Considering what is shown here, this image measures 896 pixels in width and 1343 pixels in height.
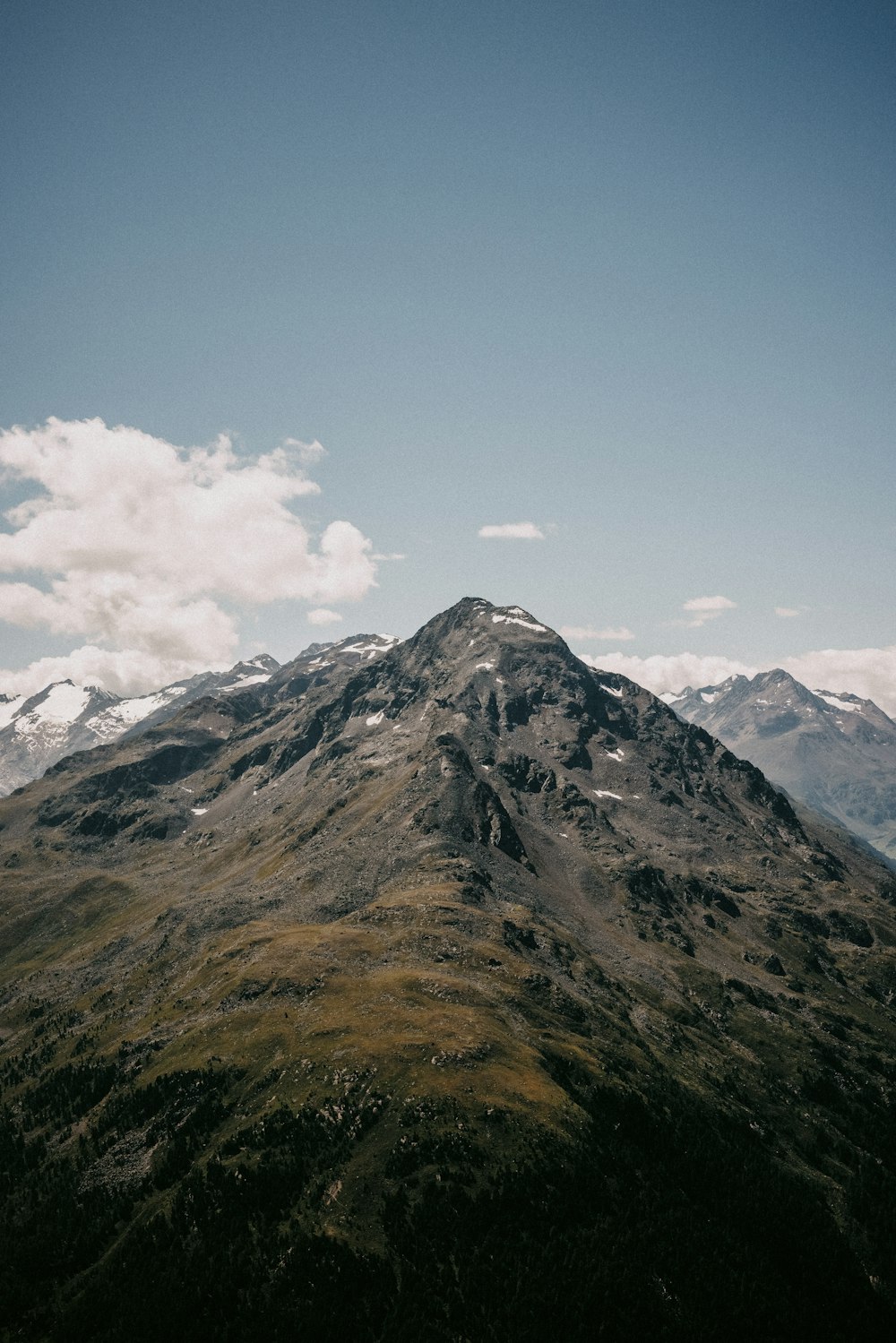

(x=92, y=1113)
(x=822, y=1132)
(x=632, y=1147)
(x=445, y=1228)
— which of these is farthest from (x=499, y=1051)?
(x=822, y=1132)

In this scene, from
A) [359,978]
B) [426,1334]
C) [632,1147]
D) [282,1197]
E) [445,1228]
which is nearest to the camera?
[426,1334]

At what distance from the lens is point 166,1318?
96.1 m

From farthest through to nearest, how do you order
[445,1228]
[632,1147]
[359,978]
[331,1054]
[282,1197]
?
1. [359,978]
2. [331,1054]
3. [632,1147]
4. [282,1197]
5. [445,1228]

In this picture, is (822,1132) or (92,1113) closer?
(92,1113)

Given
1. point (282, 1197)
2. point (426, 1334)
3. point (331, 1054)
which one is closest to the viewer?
point (426, 1334)

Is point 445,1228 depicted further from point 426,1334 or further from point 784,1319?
point 784,1319

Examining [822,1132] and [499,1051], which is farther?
[822,1132]

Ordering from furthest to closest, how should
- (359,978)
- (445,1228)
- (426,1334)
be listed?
(359,978) → (445,1228) → (426,1334)

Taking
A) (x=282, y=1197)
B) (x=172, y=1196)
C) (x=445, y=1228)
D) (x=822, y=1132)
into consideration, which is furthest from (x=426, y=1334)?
(x=822, y=1132)

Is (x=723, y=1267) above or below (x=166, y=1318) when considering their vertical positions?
below

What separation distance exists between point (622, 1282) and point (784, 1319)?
32.3m

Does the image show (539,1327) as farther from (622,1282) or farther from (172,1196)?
(172,1196)

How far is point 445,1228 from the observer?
341 feet

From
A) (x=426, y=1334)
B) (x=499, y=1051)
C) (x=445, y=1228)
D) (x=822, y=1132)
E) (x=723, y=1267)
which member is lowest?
(x=822, y=1132)
